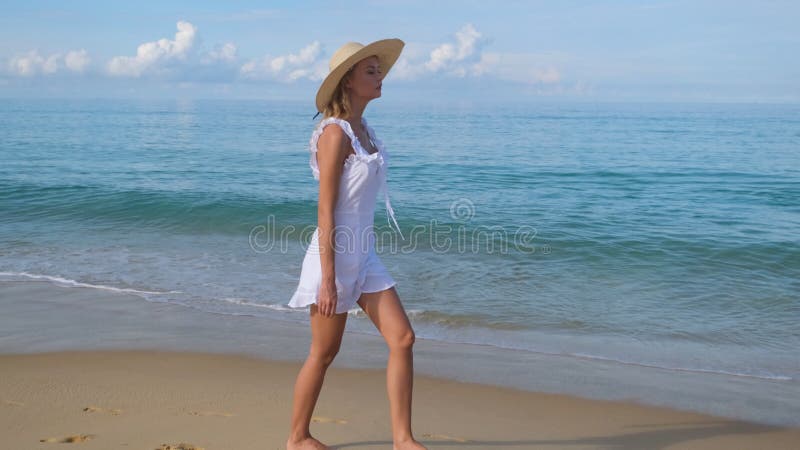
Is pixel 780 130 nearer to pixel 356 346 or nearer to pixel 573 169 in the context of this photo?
pixel 573 169

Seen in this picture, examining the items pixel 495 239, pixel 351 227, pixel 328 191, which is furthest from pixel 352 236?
pixel 495 239

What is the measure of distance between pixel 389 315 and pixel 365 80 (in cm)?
102

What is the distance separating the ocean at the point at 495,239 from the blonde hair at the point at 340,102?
323cm

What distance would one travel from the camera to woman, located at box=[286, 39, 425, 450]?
10.1 ft

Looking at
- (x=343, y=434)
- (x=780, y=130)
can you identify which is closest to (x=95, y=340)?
(x=343, y=434)

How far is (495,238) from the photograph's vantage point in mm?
10867

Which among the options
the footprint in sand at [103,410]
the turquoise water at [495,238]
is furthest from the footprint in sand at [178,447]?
the turquoise water at [495,238]

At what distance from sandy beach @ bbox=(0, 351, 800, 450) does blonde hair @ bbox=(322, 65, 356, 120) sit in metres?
1.69

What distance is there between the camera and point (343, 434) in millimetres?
3867

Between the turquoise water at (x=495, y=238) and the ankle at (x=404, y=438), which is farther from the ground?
the ankle at (x=404, y=438)

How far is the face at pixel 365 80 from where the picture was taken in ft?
10.4

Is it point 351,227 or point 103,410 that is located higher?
point 351,227

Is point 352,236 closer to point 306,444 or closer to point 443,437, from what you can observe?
point 306,444

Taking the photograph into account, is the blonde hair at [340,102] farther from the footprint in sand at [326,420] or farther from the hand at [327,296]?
the footprint in sand at [326,420]
